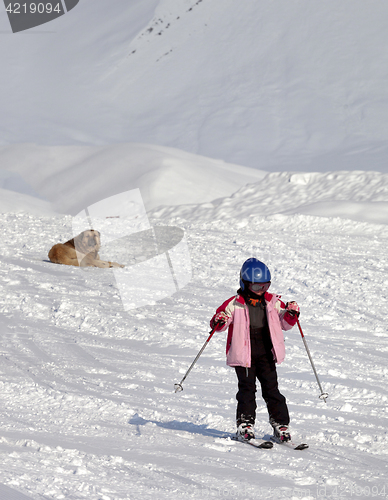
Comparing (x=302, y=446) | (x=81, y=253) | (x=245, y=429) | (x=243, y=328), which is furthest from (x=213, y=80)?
(x=302, y=446)

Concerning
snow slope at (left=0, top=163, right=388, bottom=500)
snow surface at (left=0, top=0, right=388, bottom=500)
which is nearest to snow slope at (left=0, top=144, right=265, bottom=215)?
snow surface at (left=0, top=0, right=388, bottom=500)

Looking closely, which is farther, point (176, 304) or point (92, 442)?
point (176, 304)

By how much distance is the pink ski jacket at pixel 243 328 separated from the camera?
3.71 m

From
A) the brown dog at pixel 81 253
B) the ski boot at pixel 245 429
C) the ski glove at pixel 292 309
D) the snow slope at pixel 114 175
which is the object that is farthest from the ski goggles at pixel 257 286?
the snow slope at pixel 114 175

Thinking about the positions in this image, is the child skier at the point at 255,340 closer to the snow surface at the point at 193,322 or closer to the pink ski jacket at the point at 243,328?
the pink ski jacket at the point at 243,328

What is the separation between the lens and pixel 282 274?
30.7 feet

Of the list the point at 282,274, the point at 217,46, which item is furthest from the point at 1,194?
the point at 217,46

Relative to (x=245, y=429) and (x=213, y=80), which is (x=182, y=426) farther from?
(x=213, y=80)

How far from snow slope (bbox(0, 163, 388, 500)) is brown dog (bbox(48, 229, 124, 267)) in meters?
0.25

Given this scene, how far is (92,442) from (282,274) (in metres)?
6.17

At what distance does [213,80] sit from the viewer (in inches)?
1817

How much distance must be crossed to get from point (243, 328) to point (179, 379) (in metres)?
1.76

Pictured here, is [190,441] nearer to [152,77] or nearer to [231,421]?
[231,421]

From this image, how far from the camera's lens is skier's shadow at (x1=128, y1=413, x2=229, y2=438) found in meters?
3.93
